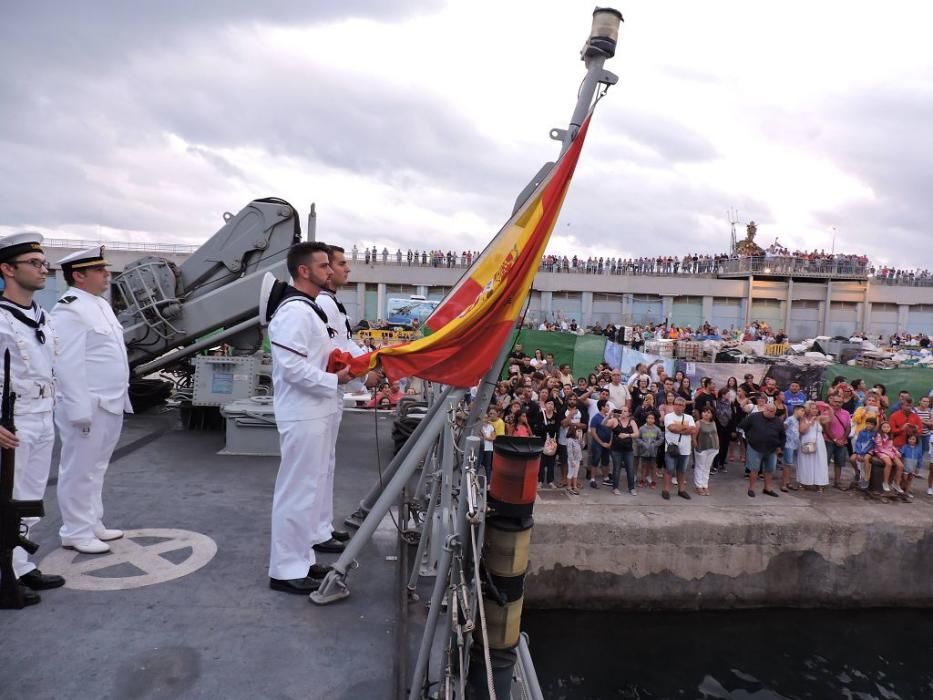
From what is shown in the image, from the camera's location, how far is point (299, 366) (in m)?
4.04

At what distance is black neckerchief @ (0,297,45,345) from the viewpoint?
3842 mm

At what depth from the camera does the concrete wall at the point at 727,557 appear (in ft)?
28.8

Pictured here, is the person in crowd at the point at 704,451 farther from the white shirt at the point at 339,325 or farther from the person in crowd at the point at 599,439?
the white shirt at the point at 339,325

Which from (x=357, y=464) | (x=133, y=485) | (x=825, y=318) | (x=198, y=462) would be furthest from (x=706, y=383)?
(x=825, y=318)

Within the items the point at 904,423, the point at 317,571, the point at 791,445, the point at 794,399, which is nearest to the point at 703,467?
the point at 791,445

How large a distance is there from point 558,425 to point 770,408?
346cm

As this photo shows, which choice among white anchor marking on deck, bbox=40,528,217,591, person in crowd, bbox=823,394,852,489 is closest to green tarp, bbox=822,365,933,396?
person in crowd, bbox=823,394,852,489

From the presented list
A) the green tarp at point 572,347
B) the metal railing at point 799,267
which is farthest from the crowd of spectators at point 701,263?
the green tarp at point 572,347

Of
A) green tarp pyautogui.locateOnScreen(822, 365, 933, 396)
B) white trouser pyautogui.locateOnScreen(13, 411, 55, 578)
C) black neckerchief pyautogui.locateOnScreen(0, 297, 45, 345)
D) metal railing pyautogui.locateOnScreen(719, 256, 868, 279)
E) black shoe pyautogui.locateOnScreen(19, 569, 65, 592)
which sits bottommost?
black shoe pyautogui.locateOnScreen(19, 569, 65, 592)

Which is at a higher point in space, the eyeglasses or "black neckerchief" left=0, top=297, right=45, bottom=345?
the eyeglasses

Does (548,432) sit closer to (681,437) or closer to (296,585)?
(681,437)

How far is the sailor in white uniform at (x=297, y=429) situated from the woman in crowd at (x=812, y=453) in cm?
888

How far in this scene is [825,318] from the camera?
139ft

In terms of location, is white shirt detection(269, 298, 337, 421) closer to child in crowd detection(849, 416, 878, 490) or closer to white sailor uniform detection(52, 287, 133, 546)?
white sailor uniform detection(52, 287, 133, 546)
